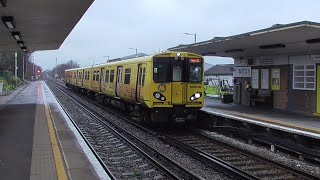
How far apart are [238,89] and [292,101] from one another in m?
5.26

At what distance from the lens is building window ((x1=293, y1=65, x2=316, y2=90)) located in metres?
18.2

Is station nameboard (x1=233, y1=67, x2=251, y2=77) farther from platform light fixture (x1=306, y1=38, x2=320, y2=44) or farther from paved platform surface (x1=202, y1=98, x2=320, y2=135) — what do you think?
platform light fixture (x1=306, y1=38, x2=320, y2=44)

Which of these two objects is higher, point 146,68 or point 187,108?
point 146,68

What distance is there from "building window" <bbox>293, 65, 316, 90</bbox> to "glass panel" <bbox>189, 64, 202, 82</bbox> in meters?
5.17

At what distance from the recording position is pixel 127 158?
38.1 ft

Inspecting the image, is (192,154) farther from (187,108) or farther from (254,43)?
(254,43)

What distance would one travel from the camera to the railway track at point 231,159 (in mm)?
9633

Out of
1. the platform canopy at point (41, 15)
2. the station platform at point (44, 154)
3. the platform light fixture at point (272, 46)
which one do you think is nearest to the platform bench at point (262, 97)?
the platform light fixture at point (272, 46)

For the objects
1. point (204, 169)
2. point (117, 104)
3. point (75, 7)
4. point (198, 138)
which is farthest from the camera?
point (117, 104)

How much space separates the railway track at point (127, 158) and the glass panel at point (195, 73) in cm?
307

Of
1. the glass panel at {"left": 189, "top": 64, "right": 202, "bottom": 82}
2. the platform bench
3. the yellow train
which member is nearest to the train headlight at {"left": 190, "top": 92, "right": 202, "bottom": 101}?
the yellow train

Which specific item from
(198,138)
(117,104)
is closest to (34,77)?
(117,104)

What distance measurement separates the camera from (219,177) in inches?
380

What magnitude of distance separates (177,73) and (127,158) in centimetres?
516
